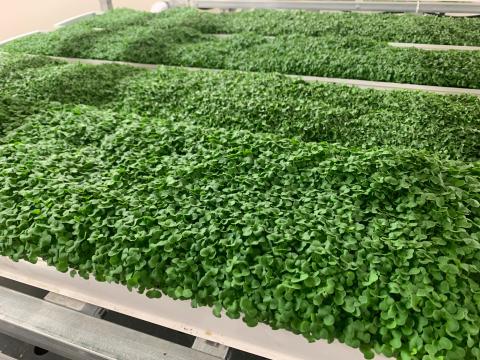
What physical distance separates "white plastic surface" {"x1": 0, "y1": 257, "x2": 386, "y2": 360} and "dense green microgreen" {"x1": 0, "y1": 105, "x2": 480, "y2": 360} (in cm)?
9

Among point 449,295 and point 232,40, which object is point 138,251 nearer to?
point 449,295

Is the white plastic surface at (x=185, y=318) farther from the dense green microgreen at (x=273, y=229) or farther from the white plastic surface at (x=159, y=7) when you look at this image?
the white plastic surface at (x=159, y=7)

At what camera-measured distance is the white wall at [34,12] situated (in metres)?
5.60

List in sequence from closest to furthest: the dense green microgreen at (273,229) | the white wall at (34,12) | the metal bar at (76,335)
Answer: the dense green microgreen at (273,229)
the metal bar at (76,335)
the white wall at (34,12)

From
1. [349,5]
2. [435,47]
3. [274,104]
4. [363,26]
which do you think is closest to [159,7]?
[349,5]

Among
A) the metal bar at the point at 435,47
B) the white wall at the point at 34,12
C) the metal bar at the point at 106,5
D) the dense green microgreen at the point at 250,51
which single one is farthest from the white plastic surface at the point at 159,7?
the metal bar at the point at 435,47

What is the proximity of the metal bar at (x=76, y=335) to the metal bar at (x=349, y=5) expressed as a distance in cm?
484

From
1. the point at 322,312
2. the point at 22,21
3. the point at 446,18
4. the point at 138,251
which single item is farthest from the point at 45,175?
the point at 22,21

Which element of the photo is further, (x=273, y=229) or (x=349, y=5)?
(x=349, y=5)

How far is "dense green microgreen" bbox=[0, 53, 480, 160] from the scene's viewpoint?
7.50 feet

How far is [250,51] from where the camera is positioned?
3.65m

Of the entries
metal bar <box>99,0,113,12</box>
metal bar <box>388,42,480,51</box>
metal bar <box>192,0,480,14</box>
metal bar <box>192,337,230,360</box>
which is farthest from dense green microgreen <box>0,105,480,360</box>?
metal bar <box>99,0,113,12</box>

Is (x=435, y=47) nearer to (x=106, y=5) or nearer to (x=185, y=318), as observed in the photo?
(x=185, y=318)

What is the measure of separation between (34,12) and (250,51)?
13.9ft
